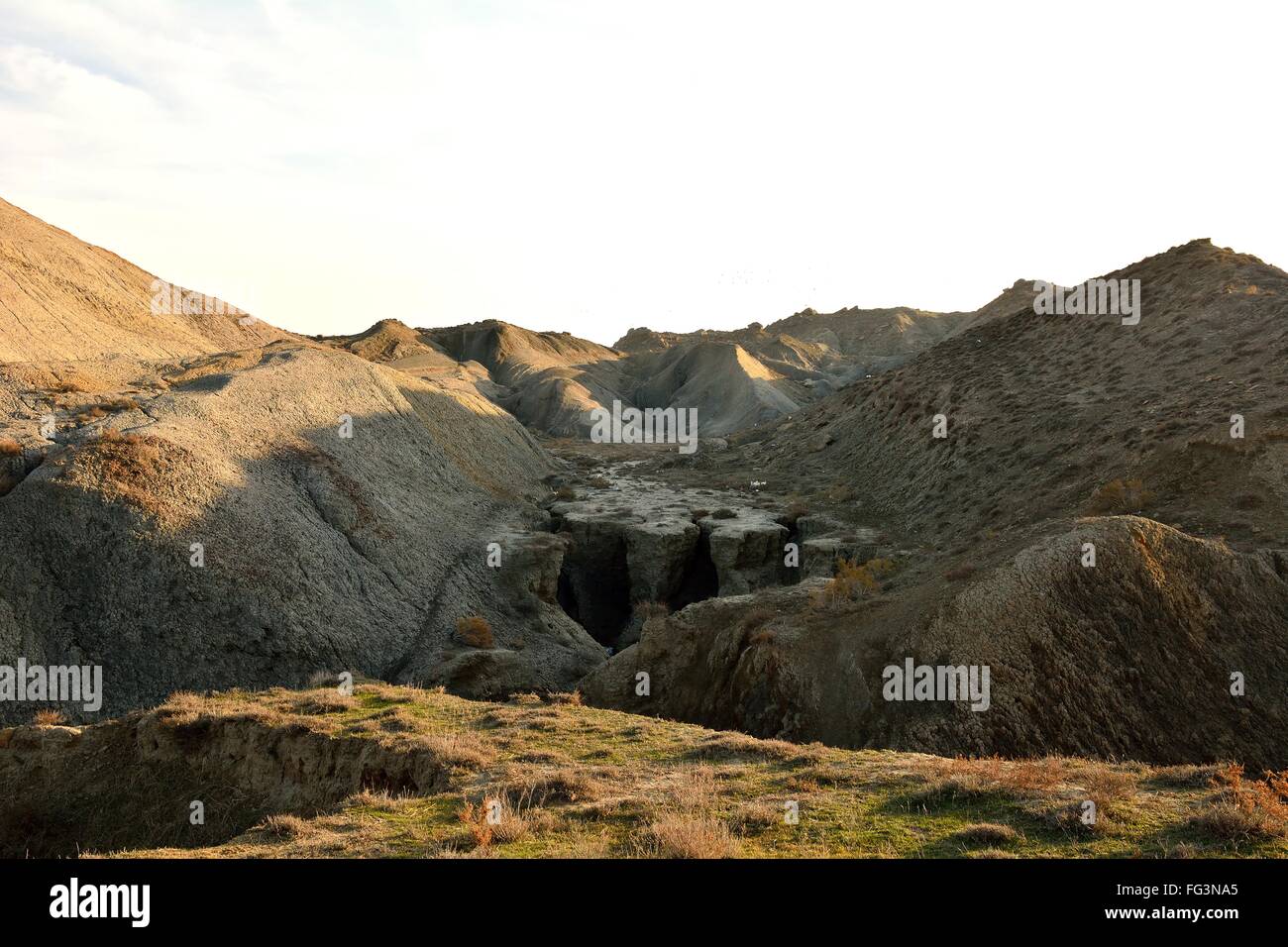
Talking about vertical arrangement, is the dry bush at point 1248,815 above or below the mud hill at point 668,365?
below

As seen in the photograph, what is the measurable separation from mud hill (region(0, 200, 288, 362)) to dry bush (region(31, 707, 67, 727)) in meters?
19.9

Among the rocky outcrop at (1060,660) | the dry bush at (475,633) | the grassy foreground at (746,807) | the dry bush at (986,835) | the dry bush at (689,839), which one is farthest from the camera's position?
the dry bush at (475,633)

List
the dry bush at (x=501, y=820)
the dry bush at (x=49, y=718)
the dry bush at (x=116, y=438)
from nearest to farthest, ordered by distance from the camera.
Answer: the dry bush at (x=501, y=820) < the dry bush at (x=49, y=718) < the dry bush at (x=116, y=438)

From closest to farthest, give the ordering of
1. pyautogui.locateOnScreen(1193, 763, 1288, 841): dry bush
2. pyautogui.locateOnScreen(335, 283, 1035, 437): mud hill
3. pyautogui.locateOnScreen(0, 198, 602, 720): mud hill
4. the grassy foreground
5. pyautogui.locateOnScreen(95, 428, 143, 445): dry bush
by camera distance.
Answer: pyautogui.locateOnScreen(1193, 763, 1288, 841): dry bush < the grassy foreground < pyautogui.locateOnScreen(0, 198, 602, 720): mud hill < pyautogui.locateOnScreen(95, 428, 143, 445): dry bush < pyautogui.locateOnScreen(335, 283, 1035, 437): mud hill

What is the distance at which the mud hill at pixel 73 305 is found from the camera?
1326 inches

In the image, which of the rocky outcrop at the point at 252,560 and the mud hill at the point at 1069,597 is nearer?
the mud hill at the point at 1069,597

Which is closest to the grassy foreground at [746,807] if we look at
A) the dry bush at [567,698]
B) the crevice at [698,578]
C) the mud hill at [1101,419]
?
the dry bush at [567,698]

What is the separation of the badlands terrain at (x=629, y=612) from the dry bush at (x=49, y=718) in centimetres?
16

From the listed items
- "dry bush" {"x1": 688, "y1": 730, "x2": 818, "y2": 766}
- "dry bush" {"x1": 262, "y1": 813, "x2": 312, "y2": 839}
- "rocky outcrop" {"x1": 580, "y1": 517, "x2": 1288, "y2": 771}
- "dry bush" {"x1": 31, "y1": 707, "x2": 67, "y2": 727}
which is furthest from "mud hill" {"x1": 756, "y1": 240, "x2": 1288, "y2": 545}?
"dry bush" {"x1": 31, "y1": 707, "x2": 67, "y2": 727}

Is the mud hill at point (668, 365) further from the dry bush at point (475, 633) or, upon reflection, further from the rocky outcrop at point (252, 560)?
the dry bush at point (475, 633)

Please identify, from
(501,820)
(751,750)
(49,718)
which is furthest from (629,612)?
(501,820)

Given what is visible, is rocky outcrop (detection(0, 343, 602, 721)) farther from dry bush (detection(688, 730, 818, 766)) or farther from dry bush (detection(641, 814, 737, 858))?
dry bush (detection(641, 814, 737, 858))

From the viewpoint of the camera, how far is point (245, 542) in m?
21.2

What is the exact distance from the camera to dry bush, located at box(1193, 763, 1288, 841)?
23.3 feet
